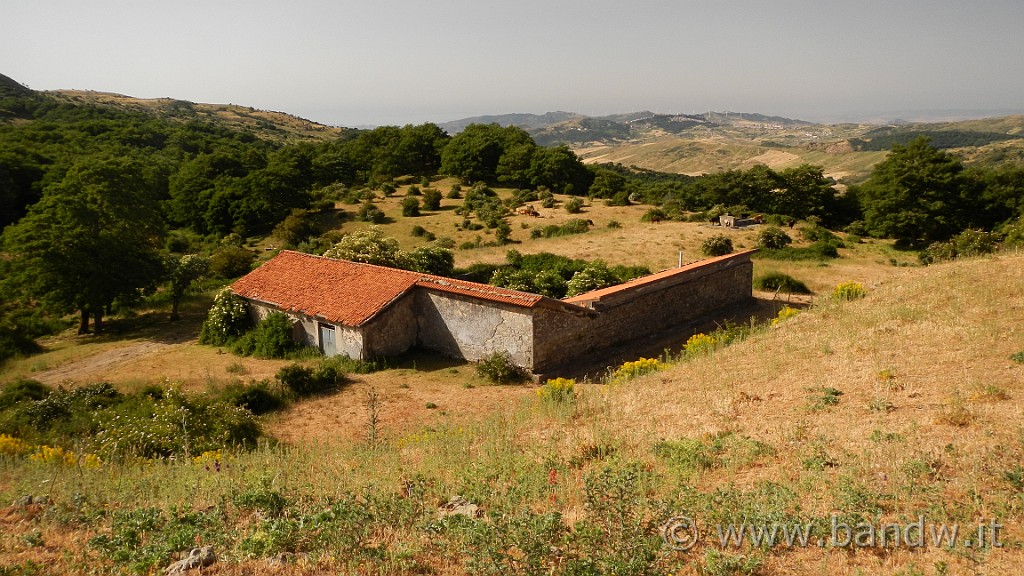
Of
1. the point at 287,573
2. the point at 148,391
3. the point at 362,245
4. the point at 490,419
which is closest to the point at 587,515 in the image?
the point at 287,573

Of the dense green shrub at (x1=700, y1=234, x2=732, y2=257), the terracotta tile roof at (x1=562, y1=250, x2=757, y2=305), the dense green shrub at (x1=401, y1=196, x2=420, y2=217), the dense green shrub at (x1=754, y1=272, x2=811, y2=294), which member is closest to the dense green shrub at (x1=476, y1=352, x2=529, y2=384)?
the terracotta tile roof at (x1=562, y1=250, x2=757, y2=305)

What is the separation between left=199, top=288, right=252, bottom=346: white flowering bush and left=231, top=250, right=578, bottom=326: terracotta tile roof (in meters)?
0.46

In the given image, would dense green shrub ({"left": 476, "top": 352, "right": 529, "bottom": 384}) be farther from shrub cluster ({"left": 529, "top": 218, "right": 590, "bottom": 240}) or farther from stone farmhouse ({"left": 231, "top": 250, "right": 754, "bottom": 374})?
shrub cluster ({"left": 529, "top": 218, "right": 590, "bottom": 240})

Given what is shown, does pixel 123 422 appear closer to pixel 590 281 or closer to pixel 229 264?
pixel 590 281

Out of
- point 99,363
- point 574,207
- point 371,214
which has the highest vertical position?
point 574,207

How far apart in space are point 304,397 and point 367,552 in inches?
439

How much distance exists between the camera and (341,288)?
1977 cm

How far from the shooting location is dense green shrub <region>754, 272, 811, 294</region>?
25.7 m

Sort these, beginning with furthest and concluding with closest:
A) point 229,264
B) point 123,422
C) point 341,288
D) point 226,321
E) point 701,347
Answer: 1. point 229,264
2. point 226,321
3. point 341,288
4. point 701,347
5. point 123,422

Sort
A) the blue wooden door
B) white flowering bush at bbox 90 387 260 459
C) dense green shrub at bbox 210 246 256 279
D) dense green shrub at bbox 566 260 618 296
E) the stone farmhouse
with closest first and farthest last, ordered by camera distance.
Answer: white flowering bush at bbox 90 387 260 459
the stone farmhouse
the blue wooden door
dense green shrub at bbox 566 260 618 296
dense green shrub at bbox 210 246 256 279

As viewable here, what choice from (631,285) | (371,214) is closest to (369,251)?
(631,285)

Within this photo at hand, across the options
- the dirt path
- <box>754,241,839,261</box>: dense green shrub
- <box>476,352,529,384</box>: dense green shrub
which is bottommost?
the dirt path

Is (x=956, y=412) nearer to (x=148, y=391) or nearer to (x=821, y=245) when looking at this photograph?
(x=148, y=391)

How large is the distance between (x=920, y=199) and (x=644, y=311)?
26071 millimetres
